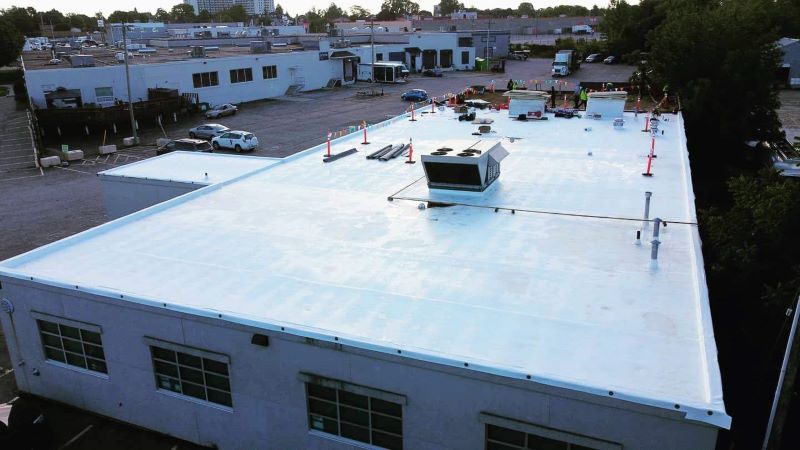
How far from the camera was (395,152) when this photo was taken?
29.8 meters

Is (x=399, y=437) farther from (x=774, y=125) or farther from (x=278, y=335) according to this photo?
(x=774, y=125)

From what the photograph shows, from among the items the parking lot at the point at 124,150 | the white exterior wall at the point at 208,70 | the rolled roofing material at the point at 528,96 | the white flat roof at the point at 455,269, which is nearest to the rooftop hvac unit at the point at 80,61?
the white exterior wall at the point at 208,70

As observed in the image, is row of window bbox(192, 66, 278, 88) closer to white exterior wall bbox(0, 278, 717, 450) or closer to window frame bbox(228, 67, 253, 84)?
window frame bbox(228, 67, 253, 84)

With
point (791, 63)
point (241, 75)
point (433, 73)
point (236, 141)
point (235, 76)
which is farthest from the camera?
point (433, 73)

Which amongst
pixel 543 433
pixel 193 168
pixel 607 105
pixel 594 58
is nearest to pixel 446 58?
pixel 594 58

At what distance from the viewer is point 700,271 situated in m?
15.6

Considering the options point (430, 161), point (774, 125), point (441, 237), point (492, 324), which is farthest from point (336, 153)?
point (774, 125)

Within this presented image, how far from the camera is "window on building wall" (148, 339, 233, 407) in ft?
47.6

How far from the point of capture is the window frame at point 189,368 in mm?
14359

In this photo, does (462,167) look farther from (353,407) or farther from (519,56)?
(519,56)

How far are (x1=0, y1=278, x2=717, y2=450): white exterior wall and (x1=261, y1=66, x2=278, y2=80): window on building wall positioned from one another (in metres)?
67.8

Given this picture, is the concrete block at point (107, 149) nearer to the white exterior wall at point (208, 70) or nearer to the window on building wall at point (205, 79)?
the white exterior wall at point (208, 70)

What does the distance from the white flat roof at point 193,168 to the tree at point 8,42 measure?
9238cm

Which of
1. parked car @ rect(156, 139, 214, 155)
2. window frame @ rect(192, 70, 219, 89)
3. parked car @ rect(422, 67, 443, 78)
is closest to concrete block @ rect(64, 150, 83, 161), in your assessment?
parked car @ rect(156, 139, 214, 155)
